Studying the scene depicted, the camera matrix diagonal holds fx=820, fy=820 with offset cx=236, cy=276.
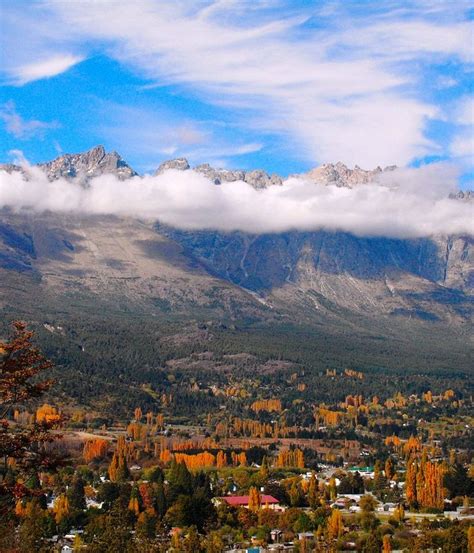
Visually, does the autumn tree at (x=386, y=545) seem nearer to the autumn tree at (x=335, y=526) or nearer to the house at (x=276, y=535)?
the autumn tree at (x=335, y=526)

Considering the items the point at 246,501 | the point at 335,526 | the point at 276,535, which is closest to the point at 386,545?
the point at 335,526

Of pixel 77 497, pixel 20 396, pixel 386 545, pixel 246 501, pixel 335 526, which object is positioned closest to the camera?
pixel 20 396

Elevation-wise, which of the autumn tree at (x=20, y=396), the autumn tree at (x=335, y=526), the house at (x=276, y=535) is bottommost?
the house at (x=276, y=535)

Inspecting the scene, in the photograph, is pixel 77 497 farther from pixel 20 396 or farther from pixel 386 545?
pixel 20 396

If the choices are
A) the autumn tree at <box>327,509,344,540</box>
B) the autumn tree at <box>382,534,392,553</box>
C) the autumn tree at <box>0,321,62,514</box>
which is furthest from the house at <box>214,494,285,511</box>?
the autumn tree at <box>0,321,62,514</box>

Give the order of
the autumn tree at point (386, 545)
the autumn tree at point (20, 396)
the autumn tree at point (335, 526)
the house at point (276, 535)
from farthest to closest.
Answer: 1. the house at point (276, 535)
2. the autumn tree at point (335, 526)
3. the autumn tree at point (386, 545)
4. the autumn tree at point (20, 396)

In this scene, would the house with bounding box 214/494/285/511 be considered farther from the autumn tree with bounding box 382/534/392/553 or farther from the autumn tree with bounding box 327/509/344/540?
the autumn tree with bounding box 382/534/392/553

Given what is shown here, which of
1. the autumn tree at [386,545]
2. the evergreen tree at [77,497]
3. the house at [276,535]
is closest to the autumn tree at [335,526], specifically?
the house at [276,535]

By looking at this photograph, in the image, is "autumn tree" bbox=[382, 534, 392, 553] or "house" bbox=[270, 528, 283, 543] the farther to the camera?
"house" bbox=[270, 528, 283, 543]

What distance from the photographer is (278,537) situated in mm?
104438

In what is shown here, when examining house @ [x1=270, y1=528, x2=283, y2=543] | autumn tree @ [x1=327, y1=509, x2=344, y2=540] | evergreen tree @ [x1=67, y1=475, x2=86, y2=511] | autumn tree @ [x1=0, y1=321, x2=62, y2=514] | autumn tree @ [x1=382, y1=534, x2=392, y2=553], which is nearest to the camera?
autumn tree @ [x1=0, y1=321, x2=62, y2=514]

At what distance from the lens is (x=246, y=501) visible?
124m

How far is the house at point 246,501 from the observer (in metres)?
121

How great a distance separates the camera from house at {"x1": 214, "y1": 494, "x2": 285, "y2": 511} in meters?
121
